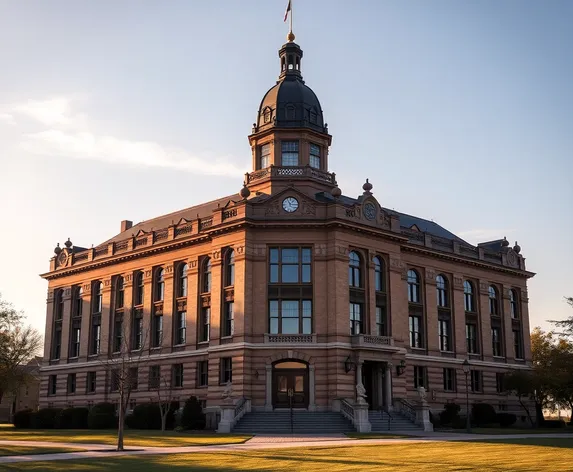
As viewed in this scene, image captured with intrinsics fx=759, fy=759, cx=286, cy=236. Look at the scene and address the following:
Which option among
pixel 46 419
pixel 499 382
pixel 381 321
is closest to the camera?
pixel 381 321

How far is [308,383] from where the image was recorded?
54656 mm

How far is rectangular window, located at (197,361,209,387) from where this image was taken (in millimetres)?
59969

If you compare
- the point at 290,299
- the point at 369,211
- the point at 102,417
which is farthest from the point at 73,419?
the point at 369,211

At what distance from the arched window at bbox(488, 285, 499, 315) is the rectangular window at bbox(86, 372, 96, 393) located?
38314 mm

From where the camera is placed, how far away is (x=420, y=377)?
64938 millimetres

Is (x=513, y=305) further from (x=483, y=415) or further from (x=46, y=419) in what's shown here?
(x=46, y=419)

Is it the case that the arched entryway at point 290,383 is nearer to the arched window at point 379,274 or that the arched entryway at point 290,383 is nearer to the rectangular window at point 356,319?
the rectangular window at point 356,319

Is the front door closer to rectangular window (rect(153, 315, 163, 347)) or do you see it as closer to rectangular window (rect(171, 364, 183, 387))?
rectangular window (rect(171, 364, 183, 387))

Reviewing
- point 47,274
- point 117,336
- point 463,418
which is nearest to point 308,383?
point 463,418

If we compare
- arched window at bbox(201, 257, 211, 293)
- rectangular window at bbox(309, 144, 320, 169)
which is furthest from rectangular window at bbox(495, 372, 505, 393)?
arched window at bbox(201, 257, 211, 293)

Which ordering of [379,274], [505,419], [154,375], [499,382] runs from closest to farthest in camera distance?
[379,274], [154,375], [505,419], [499,382]

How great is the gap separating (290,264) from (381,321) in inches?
359

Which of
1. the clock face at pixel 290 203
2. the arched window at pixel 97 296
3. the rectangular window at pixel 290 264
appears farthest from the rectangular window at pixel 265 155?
the arched window at pixel 97 296

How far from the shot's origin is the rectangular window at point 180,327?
63.3m
